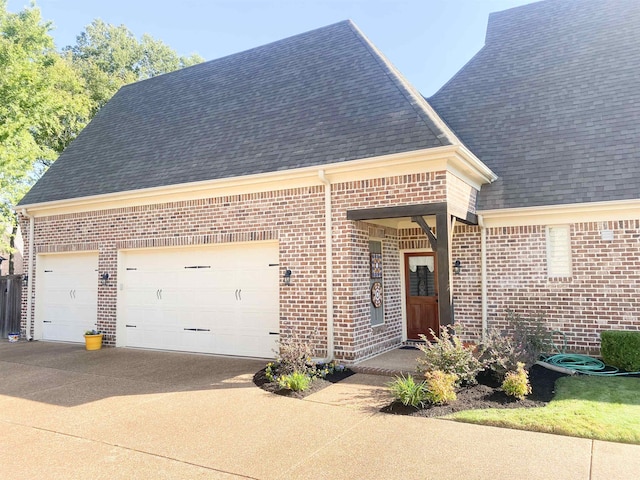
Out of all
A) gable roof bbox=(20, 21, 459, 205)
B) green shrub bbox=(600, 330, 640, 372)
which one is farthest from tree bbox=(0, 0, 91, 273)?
green shrub bbox=(600, 330, 640, 372)

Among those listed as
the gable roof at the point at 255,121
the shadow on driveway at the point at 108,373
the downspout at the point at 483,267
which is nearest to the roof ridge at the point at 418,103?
the gable roof at the point at 255,121

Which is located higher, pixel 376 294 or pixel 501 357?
pixel 376 294

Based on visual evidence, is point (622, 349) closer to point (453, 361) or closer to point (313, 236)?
point (453, 361)

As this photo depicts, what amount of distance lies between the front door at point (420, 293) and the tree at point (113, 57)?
20938 mm

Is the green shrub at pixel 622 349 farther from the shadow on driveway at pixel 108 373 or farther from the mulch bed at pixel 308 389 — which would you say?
the shadow on driveway at pixel 108 373

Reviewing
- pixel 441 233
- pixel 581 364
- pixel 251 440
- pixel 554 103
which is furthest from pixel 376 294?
pixel 554 103

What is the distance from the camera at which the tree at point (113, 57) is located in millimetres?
24484

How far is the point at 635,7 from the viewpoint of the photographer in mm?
11023

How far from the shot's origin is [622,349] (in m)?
7.46

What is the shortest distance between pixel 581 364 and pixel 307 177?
595cm

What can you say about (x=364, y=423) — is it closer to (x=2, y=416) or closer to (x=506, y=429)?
(x=506, y=429)

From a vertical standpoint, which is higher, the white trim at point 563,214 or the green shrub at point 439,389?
the white trim at point 563,214

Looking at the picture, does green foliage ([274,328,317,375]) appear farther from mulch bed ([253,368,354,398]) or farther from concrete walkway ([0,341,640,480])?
concrete walkway ([0,341,640,480])

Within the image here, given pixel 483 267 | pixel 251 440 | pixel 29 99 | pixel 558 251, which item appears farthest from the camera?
pixel 29 99
